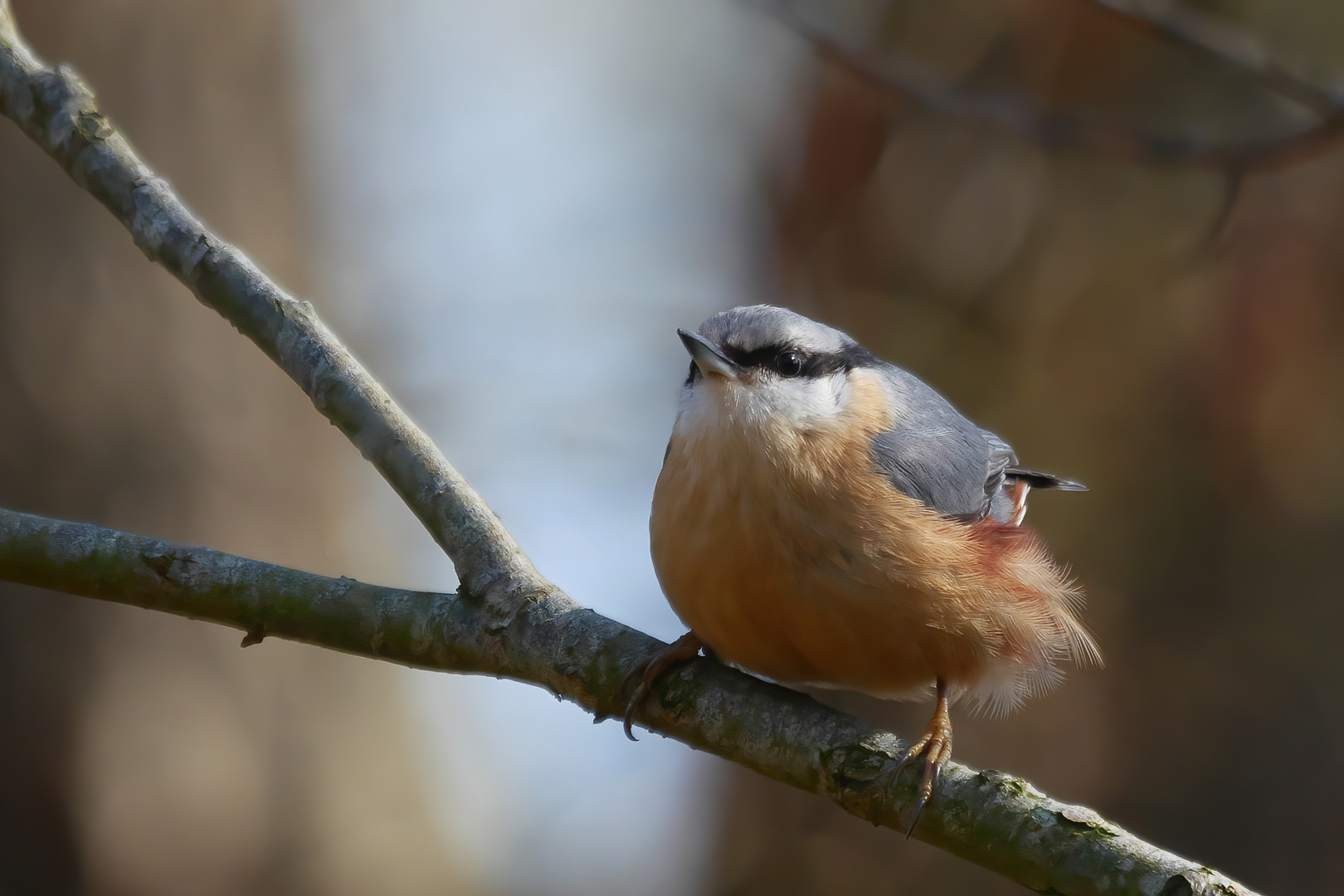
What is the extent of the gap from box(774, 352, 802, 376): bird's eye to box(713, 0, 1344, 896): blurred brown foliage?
9.30 ft

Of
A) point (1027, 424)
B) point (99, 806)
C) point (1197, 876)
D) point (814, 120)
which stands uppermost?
point (814, 120)

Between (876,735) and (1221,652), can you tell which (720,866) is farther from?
(876,735)

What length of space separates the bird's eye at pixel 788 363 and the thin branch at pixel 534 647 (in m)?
0.77

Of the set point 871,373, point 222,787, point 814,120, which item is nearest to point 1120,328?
point 814,120

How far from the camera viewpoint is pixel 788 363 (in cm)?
254

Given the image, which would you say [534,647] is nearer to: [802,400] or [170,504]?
[802,400]

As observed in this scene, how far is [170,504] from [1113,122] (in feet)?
12.7

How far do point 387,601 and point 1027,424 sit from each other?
13.3 feet

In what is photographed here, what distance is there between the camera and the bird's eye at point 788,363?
8.31 ft

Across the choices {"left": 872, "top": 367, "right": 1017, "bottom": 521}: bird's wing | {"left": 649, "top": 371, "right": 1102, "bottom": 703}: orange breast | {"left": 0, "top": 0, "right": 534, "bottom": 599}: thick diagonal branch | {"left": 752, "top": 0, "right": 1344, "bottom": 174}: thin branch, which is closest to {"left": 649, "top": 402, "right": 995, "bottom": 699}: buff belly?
{"left": 649, "top": 371, "right": 1102, "bottom": 703}: orange breast

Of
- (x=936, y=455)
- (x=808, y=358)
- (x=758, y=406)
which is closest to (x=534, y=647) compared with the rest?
(x=758, y=406)

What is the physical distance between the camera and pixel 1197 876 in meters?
1.50

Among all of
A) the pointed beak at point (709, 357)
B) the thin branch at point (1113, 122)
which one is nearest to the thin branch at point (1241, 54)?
the thin branch at point (1113, 122)

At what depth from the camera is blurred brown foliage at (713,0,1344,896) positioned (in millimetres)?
4992
